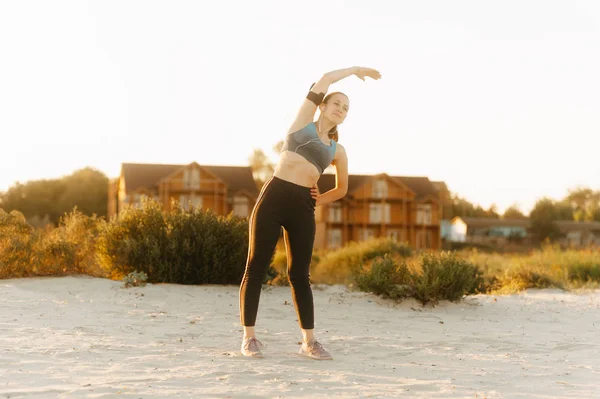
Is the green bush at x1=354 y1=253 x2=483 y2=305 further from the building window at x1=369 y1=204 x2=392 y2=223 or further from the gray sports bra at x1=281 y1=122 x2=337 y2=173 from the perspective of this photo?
the building window at x1=369 y1=204 x2=392 y2=223

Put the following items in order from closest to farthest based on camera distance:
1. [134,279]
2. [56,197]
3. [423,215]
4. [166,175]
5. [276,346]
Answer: [276,346]
[134,279]
[166,175]
[423,215]
[56,197]

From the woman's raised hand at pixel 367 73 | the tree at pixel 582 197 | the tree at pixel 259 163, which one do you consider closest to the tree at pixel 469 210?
the tree at pixel 582 197

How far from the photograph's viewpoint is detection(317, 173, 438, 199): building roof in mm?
40312

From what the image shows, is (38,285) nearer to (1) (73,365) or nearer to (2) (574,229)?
(1) (73,365)

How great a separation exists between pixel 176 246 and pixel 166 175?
29379mm

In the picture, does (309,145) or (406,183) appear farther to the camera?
(406,183)

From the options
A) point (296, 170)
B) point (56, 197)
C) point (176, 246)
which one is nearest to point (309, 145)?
point (296, 170)

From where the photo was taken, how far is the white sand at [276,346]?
4.44 metres

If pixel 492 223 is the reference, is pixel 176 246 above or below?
below

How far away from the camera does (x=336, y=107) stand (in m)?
5.43

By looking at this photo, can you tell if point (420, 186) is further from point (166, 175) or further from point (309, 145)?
point (309, 145)

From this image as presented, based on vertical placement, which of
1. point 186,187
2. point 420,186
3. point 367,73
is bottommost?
point 367,73

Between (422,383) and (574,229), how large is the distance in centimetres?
6771

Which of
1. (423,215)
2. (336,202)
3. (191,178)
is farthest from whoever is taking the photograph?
(423,215)
